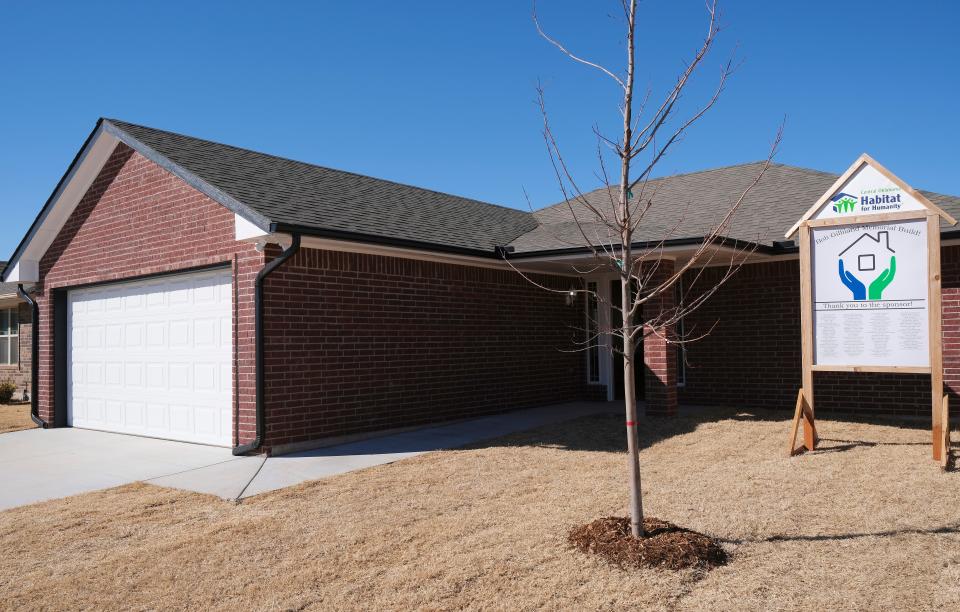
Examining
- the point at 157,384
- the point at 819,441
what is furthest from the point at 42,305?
the point at 819,441

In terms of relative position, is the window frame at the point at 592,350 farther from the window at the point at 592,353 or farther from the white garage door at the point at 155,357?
the white garage door at the point at 155,357

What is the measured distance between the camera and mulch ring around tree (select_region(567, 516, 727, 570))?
15.8 feet

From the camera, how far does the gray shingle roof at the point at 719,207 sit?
11734 millimetres

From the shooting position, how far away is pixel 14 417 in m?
14.9

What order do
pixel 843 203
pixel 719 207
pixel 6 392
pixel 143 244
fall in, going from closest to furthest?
pixel 843 203, pixel 143 244, pixel 719 207, pixel 6 392

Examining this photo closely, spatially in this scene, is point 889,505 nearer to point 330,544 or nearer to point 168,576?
point 330,544

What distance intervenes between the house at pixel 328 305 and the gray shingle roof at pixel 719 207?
0.08 meters

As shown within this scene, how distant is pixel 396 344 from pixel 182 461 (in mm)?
3319

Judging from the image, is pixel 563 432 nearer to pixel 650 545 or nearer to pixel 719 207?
pixel 650 545

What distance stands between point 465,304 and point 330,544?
6.92m

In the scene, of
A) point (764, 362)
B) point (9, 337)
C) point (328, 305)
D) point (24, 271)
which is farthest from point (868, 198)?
point (9, 337)

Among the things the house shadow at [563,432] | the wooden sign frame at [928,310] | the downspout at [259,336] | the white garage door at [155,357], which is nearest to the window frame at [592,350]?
the house shadow at [563,432]

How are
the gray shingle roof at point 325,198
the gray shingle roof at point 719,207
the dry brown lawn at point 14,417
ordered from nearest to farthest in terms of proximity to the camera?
the gray shingle roof at point 325,198
the gray shingle roof at point 719,207
the dry brown lawn at point 14,417

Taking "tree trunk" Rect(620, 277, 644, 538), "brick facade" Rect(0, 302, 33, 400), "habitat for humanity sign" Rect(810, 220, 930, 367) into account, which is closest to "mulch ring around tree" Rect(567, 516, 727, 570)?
"tree trunk" Rect(620, 277, 644, 538)
